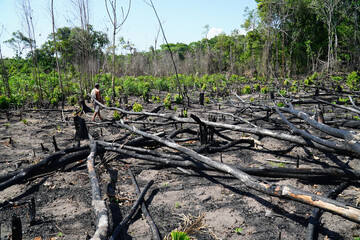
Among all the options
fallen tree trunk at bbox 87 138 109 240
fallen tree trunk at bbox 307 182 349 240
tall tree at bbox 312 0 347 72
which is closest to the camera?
fallen tree trunk at bbox 87 138 109 240

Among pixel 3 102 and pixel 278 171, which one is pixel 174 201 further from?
pixel 3 102

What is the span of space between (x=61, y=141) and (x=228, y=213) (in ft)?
12.9

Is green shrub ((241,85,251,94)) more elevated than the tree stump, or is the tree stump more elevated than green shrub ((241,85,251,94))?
green shrub ((241,85,251,94))

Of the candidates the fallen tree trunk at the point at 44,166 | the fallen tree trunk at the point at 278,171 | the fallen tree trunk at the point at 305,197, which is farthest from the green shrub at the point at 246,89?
the fallen tree trunk at the point at 305,197

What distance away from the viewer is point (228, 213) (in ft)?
7.43

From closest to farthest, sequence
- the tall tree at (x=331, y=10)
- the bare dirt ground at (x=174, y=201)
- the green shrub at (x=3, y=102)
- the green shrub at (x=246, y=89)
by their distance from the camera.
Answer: the bare dirt ground at (x=174, y=201) < the green shrub at (x=3, y=102) < the green shrub at (x=246, y=89) < the tall tree at (x=331, y=10)

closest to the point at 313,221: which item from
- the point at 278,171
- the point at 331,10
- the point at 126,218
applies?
the point at 278,171

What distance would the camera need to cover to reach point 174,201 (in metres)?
2.51

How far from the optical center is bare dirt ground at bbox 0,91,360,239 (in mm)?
2010

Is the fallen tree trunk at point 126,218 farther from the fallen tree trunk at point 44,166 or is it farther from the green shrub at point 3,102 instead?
the green shrub at point 3,102

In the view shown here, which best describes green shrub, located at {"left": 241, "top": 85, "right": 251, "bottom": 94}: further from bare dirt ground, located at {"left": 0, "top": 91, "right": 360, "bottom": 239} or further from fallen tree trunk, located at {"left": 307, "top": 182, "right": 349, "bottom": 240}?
fallen tree trunk, located at {"left": 307, "top": 182, "right": 349, "bottom": 240}

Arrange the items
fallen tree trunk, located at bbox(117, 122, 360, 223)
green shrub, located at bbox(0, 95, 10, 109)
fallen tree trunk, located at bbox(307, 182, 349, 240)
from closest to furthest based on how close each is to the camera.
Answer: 1. fallen tree trunk, located at bbox(117, 122, 360, 223)
2. fallen tree trunk, located at bbox(307, 182, 349, 240)
3. green shrub, located at bbox(0, 95, 10, 109)

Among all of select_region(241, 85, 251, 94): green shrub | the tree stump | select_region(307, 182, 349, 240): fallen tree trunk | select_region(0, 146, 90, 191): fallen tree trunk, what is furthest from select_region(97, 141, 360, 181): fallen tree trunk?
select_region(241, 85, 251, 94): green shrub

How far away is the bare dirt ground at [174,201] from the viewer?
2.01 metres
